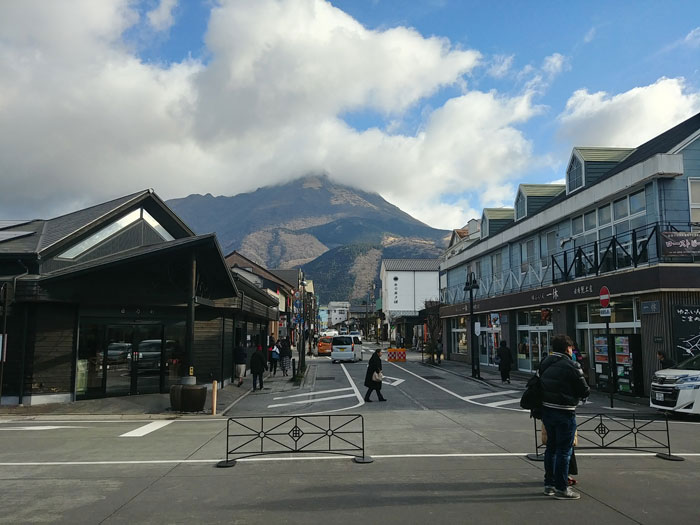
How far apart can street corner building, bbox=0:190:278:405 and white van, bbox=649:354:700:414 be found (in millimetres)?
12883

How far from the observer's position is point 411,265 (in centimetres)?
9025

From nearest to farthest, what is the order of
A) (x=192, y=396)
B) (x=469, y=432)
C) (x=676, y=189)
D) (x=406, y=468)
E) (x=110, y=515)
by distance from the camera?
1. (x=110, y=515)
2. (x=406, y=468)
3. (x=469, y=432)
4. (x=192, y=396)
5. (x=676, y=189)

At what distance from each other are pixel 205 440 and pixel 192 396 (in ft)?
14.6

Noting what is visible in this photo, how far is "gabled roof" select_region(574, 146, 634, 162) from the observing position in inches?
992

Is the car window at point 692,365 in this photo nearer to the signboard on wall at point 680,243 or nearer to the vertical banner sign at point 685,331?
the vertical banner sign at point 685,331

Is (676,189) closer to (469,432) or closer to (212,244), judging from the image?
(469,432)

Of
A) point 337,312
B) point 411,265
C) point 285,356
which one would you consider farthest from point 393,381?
point 337,312

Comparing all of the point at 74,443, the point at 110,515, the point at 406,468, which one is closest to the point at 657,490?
the point at 406,468

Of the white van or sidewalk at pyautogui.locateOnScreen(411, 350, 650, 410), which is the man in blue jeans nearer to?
the white van

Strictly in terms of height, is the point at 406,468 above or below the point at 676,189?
below

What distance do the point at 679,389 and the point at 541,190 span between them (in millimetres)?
19823

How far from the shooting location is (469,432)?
11.8 metres

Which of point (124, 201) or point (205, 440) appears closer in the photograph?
point (205, 440)

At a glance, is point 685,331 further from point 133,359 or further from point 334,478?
point 133,359
